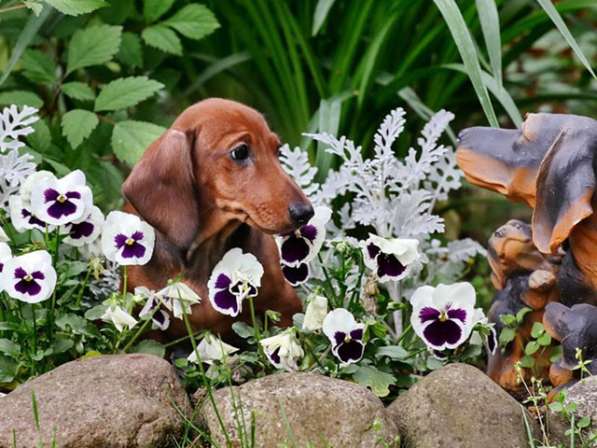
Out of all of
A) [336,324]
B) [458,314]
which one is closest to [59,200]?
[336,324]

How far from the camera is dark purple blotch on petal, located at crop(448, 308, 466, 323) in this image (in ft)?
7.38

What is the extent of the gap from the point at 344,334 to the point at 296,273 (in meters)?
0.27

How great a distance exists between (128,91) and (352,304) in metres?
0.86

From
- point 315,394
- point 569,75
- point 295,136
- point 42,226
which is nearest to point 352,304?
point 315,394

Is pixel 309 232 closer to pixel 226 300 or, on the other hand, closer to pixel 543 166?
pixel 226 300

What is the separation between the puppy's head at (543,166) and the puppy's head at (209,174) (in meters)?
0.41

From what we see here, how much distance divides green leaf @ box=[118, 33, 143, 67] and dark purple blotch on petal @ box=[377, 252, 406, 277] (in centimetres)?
115

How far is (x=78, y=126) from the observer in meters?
2.77

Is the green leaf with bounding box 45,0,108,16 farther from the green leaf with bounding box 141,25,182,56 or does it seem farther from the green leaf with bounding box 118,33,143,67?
the green leaf with bounding box 118,33,143,67

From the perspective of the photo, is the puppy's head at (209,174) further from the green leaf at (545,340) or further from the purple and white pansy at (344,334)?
the green leaf at (545,340)

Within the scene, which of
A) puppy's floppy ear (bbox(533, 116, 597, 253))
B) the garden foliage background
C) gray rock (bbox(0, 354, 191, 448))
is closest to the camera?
gray rock (bbox(0, 354, 191, 448))

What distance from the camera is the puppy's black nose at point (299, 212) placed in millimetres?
2113

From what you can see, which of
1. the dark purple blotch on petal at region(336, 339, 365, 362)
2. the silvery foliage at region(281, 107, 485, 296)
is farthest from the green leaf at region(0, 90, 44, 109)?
the dark purple blotch on petal at region(336, 339, 365, 362)

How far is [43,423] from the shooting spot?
195 centimetres
